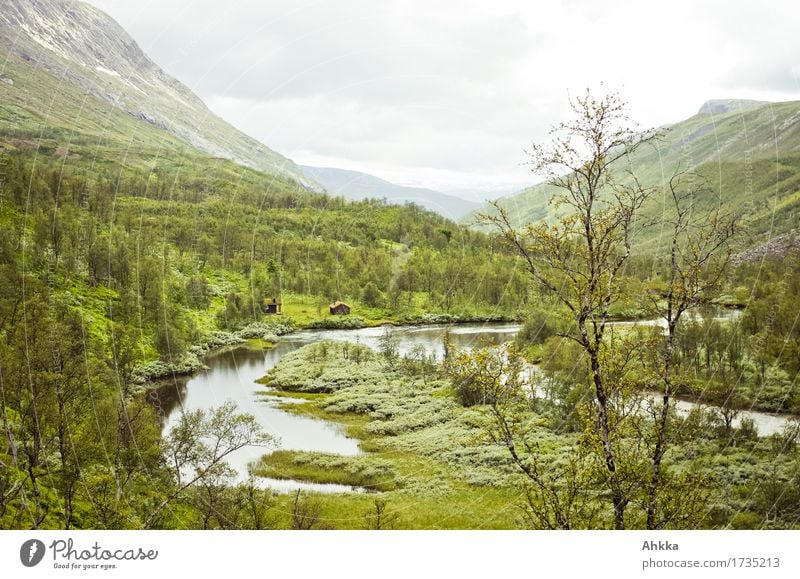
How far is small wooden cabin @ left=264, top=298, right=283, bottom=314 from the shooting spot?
17.9m

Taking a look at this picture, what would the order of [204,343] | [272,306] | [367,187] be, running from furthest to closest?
[272,306] → [204,343] → [367,187]

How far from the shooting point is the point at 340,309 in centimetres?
2250

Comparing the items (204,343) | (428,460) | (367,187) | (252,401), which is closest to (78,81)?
(204,343)

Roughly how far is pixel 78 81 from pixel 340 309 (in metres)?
138

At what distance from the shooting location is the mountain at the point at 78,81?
64.6 feet

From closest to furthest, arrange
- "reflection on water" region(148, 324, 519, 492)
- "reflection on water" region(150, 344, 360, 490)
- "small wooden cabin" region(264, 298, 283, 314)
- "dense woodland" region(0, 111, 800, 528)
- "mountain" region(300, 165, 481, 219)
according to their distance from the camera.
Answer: "dense woodland" region(0, 111, 800, 528)
"reflection on water" region(148, 324, 519, 492)
"reflection on water" region(150, 344, 360, 490)
"mountain" region(300, 165, 481, 219)
"small wooden cabin" region(264, 298, 283, 314)

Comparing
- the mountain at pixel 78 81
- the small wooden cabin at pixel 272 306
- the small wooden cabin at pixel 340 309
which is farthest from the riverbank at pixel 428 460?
the mountain at pixel 78 81

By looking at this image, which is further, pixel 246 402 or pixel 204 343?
pixel 204 343

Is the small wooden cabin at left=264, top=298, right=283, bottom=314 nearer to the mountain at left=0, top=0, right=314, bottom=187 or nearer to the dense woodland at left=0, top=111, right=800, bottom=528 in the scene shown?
the dense woodland at left=0, top=111, right=800, bottom=528

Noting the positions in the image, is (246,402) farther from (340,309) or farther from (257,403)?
(340,309)

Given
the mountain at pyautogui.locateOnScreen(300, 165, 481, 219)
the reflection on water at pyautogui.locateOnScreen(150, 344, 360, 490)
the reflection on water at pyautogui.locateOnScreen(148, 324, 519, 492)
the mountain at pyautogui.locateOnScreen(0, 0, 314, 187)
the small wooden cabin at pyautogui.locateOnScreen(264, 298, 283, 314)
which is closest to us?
the reflection on water at pyautogui.locateOnScreen(148, 324, 519, 492)

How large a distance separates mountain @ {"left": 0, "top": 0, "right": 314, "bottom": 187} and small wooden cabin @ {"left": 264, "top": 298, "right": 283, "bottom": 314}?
4.24 metres

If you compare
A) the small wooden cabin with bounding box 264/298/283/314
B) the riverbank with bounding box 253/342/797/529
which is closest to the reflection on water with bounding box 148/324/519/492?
the riverbank with bounding box 253/342/797/529
